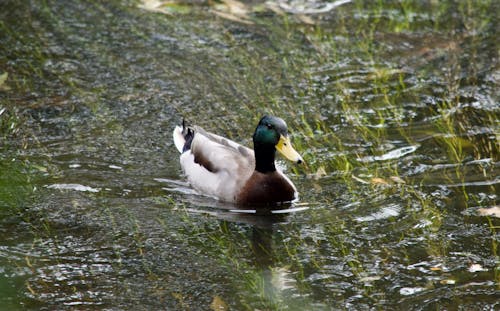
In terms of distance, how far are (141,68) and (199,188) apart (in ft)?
8.30

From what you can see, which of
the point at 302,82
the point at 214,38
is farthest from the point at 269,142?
the point at 214,38

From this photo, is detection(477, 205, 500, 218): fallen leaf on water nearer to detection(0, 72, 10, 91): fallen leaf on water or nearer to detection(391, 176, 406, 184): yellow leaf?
detection(391, 176, 406, 184): yellow leaf

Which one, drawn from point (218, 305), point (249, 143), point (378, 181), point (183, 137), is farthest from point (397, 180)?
point (218, 305)

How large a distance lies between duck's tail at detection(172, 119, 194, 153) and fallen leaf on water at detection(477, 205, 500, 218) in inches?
96.4

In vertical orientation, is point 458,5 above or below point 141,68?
above

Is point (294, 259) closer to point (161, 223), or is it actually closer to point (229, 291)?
point (229, 291)

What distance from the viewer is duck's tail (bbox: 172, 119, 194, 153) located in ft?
24.3

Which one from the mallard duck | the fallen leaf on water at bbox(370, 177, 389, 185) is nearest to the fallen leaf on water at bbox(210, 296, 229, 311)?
the mallard duck

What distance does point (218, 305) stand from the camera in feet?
16.8

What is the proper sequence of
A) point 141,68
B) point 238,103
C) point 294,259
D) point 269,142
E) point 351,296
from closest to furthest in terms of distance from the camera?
1. point 351,296
2. point 294,259
3. point 269,142
4. point 238,103
5. point 141,68

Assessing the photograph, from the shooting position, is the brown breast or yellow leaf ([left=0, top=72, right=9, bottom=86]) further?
yellow leaf ([left=0, top=72, right=9, bottom=86])

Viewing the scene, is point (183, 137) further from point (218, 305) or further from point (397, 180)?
point (218, 305)

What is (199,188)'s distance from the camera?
23.0 ft

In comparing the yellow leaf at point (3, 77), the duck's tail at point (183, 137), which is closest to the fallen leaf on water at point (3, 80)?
the yellow leaf at point (3, 77)
